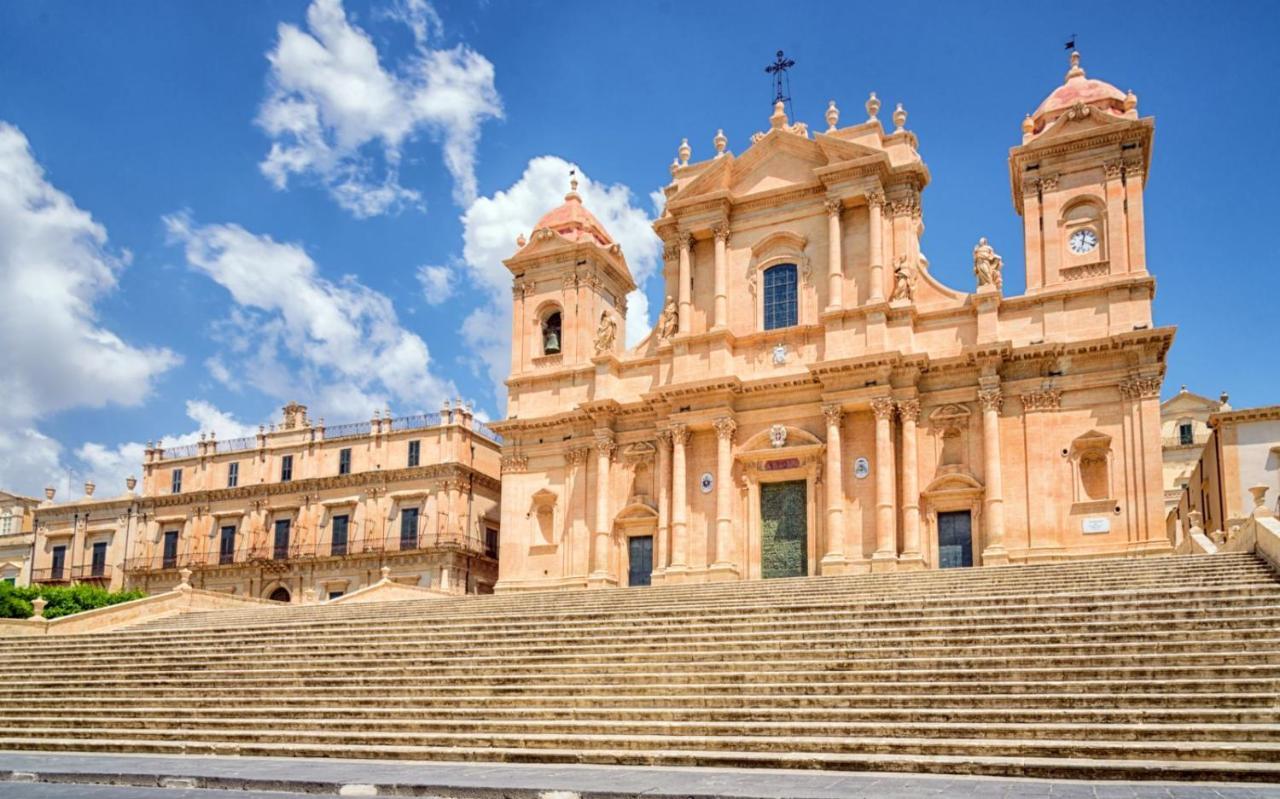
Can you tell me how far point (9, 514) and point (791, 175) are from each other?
1776 inches

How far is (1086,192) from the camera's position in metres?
32.2

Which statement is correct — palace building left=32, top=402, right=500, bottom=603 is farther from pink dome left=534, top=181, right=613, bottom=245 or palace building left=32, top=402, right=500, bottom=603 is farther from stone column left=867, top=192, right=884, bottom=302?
stone column left=867, top=192, right=884, bottom=302

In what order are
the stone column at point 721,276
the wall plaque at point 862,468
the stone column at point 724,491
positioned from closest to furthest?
1. the wall plaque at point 862,468
2. the stone column at point 724,491
3. the stone column at point 721,276

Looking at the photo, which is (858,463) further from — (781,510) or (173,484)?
(173,484)

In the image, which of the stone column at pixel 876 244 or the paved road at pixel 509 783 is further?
the stone column at pixel 876 244

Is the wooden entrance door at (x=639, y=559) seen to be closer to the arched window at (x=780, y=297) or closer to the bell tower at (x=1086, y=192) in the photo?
the arched window at (x=780, y=297)

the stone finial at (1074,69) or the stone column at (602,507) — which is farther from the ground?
the stone finial at (1074,69)

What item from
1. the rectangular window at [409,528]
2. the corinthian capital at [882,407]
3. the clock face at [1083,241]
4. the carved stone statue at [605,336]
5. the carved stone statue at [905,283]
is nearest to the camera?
the clock face at [1083,241]

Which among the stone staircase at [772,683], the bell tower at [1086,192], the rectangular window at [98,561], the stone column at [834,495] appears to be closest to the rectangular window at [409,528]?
the rectangular window at [98,561]

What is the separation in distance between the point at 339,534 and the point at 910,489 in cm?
2654

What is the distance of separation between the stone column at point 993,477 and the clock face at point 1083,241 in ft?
15.2

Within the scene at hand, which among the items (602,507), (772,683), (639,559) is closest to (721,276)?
(602,507)

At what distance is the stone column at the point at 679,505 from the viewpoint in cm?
3438

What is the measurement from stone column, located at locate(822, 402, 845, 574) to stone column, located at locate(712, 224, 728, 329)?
15.5ft
